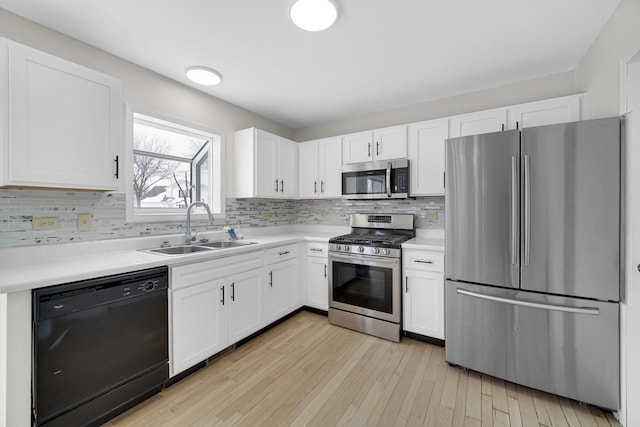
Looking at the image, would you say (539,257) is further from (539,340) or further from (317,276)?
(317,276)

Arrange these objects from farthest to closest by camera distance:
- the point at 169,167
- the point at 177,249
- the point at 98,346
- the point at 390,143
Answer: the point at 390,143, the point at 169,167, the point at 177,249, the point at 98,346

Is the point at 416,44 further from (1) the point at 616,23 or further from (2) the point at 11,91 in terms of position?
(2) the point at 11,91

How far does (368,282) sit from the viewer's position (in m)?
2.74

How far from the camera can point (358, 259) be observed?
277 cm

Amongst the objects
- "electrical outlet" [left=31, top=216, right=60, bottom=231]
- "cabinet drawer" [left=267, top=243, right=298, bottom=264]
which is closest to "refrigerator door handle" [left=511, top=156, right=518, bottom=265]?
"cabinet drawer" [left=267, top=243, right=298, bottom=264]

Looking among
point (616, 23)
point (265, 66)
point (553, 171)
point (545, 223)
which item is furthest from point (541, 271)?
point (265, 66)

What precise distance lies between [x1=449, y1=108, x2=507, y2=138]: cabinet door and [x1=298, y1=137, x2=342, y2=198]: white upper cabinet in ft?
4.33

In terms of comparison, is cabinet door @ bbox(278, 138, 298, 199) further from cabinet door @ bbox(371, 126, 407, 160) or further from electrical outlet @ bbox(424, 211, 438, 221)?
electrical outlet @ bbox(424, 211, 438, 221)

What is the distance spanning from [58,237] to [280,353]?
1.88 m

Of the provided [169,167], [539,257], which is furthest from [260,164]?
[539,257]

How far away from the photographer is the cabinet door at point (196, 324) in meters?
1.90

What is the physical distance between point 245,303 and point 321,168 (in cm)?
192

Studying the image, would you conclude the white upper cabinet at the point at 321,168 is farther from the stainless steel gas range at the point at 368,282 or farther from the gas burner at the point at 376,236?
the stainless steel gas range at the point at 368,282

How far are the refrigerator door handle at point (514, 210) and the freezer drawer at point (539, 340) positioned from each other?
28cm
